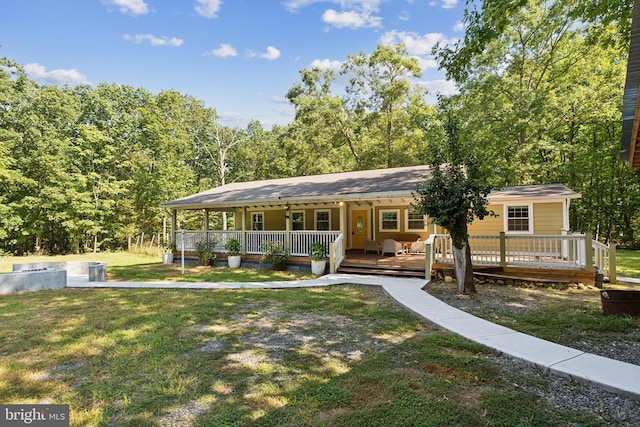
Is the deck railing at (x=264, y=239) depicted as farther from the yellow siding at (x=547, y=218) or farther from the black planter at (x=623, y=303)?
the yellow siding at (x=547, y=218)

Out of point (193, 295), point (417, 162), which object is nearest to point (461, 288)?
point (193, 295)

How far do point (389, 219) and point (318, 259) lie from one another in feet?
15.6

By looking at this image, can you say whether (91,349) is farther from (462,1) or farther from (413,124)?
(413,124)

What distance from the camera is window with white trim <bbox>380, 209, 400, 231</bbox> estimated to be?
14671mm

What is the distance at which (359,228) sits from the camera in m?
15.5

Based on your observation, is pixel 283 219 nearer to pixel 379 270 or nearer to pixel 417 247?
pixel 417 247

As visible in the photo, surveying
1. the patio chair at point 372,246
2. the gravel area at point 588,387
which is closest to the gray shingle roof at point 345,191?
the patio chair at point 372,246

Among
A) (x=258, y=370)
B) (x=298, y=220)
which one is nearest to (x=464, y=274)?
(x=258, y=370)

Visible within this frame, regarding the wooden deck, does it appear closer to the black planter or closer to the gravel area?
the black planter

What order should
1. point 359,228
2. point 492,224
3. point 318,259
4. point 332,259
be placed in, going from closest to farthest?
1. point 332,259
2. point 318,259
3. point 492,224
4. point 359,228

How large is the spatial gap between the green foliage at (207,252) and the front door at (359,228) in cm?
626

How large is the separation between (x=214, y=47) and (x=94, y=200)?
13872mm

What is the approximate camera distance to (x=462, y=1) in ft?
30.0

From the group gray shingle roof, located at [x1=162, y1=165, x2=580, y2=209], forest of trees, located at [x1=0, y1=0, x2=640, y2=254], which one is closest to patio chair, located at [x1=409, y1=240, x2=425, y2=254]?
gray shingle roof, located at [x1=162, y1=165, x2=580, y2=209]
